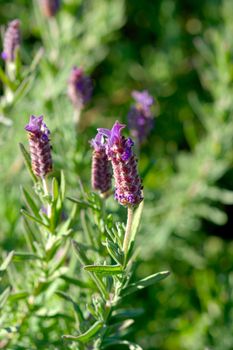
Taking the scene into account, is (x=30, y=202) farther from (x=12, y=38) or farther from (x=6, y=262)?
(x=12, y=38)

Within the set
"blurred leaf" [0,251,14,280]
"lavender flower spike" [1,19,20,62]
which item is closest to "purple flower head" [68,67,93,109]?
"lavender flower spike" [1,19,20,62]

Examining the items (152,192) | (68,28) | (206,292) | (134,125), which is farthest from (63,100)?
(206,292)

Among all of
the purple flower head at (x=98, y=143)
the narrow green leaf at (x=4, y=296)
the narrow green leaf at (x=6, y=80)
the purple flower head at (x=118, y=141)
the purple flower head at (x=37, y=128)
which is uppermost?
the narrow green leaf at (x=6, y=80)

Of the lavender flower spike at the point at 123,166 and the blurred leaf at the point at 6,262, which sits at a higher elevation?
the lavender flower spike at the point at 123,166

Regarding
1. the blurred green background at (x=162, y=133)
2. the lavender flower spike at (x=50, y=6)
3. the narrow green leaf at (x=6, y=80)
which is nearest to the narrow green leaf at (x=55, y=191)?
the blurred green background at (x=162, y=133)

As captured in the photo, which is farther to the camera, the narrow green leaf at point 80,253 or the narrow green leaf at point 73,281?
the narrow green leaf at point 73,281

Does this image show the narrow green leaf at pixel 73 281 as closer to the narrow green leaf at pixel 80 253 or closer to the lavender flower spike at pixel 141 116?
the narrow green leaf at pixel 80 253

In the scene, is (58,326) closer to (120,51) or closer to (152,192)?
(152,192)
